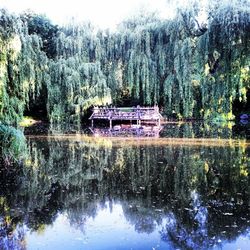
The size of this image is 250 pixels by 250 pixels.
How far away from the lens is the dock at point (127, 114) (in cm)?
2230

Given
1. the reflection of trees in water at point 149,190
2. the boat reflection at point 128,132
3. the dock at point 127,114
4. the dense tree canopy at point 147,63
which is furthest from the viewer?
the dock at point 127,114

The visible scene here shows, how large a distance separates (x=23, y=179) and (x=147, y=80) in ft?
47.3

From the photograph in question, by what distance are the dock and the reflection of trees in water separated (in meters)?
10.6

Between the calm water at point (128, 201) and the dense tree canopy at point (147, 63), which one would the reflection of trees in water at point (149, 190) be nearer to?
the calm water at point (128, 201)

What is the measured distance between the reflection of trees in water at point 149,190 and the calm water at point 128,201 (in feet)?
0.05

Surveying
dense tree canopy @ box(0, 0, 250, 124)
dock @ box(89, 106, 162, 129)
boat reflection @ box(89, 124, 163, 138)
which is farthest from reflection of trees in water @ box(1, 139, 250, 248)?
dock @ box(89, 106, 162, 129)

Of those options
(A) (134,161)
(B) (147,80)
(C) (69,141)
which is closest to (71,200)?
(A) (134,161)

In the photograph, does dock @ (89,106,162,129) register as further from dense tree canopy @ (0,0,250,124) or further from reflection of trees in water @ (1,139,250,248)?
reflection of trees in water @ (1,139,250,248)

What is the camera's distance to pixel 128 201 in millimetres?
6625

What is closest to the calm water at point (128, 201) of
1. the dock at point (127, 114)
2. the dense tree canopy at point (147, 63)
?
the dense tree canopy at point (147, 63)

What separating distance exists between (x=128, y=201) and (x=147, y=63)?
51.3ft

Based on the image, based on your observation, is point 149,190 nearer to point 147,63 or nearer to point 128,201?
point 128,201

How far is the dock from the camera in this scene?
22.3 m

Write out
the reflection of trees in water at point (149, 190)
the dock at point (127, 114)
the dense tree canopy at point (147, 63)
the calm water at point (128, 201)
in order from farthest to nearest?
the dock at point (127, 114) → the dense tree canopy at point (147, 63) → the reflection of trees in water at point (149, 190) → the calm water at point (128, 201)
